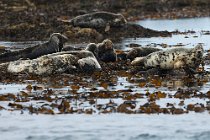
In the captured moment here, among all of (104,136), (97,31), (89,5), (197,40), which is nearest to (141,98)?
(104,136)

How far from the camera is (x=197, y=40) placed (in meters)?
24.8

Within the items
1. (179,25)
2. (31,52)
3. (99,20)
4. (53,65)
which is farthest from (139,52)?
(179,25)

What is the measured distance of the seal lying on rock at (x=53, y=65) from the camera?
13922mm

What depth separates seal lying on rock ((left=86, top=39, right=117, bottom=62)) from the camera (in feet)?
53.2

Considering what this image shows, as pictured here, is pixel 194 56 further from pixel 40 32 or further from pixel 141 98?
pixel 40 32

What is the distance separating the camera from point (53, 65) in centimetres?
1391

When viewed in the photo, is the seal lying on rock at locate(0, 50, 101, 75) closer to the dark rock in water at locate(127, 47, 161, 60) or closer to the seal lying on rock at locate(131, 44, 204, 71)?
the seal lying on rock at locate(131, 44, 204, 71)

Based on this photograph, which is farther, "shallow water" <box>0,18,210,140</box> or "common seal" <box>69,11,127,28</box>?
"common seal" <box>69,11,127,28</box>

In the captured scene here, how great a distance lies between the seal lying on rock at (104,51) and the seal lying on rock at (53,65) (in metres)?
1.93

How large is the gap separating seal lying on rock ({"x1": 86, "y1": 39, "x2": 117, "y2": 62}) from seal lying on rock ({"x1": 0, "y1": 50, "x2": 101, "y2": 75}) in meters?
1.93

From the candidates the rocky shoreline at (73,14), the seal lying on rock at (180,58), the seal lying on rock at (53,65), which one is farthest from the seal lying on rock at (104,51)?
the rocky shoreline at (73,14)

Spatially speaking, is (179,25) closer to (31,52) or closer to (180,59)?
(31,52)

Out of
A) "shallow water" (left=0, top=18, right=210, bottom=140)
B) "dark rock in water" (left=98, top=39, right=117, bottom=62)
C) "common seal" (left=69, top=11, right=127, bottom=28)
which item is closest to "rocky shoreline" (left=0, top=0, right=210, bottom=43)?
"common seal" (left=69, top=11, right=127, bottom=28)

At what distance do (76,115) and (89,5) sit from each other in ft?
124
